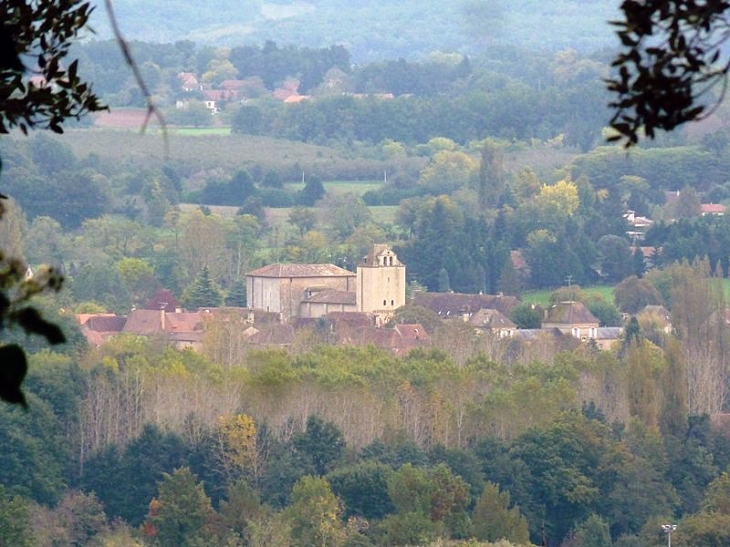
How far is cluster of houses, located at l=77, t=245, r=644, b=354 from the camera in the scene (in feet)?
266

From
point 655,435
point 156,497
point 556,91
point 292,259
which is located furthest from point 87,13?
point 556,91

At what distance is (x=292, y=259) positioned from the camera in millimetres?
106250

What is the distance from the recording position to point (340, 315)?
288ft

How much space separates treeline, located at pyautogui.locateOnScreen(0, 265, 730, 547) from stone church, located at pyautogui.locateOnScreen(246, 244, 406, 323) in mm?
24171

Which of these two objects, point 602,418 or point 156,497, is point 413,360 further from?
point 156,497

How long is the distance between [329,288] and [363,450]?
42.1 metres

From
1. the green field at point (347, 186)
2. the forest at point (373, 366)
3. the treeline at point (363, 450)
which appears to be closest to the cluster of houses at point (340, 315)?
the forest at point (373, 366)

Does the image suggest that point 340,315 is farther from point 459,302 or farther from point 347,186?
point 347,186

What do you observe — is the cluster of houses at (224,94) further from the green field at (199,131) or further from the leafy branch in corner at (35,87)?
the leafy branch in corner at (35,87)

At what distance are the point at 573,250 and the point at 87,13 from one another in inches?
3976

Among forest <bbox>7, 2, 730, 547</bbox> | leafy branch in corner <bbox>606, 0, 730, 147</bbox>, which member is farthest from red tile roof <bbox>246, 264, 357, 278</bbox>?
leafy branch in corner <bbox>606, 0, 730, 147</bbox>

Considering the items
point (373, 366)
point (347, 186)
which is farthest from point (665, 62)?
point (347, 186)

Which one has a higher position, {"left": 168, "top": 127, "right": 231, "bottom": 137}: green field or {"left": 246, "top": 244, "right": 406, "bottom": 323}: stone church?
{"left": 168, "top": 127, "right": 231, "bottom": 137}: green field

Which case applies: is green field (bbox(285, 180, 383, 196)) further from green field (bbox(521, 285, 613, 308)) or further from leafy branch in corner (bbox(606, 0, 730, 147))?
leafy branch in corner (bbox(606, 0, 730, 147))
